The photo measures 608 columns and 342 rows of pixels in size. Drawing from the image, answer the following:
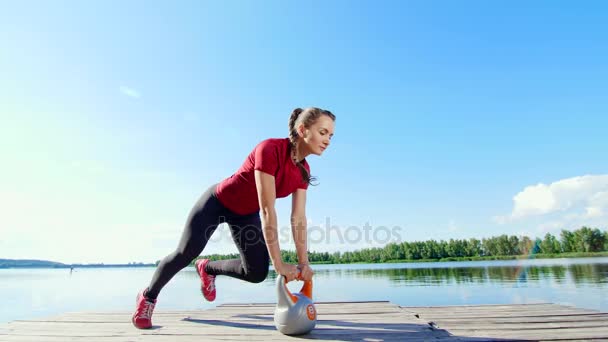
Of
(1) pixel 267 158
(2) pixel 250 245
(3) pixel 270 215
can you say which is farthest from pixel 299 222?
(1) pixel 267 158

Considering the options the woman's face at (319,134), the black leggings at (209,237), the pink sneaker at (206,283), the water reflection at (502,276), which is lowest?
the water reflection at (502,276)

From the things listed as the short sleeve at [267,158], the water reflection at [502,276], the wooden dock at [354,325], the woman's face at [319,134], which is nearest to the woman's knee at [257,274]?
the wooden dock at [354,325]

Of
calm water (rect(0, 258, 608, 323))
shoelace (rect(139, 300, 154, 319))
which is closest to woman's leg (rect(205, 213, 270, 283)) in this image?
shoelace (rect(139, 300, 154, 319))

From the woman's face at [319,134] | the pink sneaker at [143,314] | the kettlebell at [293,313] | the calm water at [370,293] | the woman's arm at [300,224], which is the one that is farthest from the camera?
the calm water at [370,293]

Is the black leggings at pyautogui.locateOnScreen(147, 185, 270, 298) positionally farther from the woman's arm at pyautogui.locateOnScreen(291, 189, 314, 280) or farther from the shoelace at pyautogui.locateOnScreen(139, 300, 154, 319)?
the woman's arm at pyautogui.locateOnScreen(291, 189, 314, 280)

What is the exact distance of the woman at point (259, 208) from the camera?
115 inches

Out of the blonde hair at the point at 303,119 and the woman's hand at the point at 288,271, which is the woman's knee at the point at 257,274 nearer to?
the woman's hand at the point at 288,271

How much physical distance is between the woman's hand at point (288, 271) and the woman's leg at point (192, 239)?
1.03 metres

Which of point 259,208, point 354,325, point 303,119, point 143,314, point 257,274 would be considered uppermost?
point 303,119

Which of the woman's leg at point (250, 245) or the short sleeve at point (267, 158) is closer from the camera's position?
the short sleeve at point (267, 158)

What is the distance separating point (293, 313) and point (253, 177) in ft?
3.88

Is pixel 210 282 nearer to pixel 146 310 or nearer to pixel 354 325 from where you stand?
pixel 146 310

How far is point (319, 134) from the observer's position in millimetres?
3049

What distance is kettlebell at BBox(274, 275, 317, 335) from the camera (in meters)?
2.79
